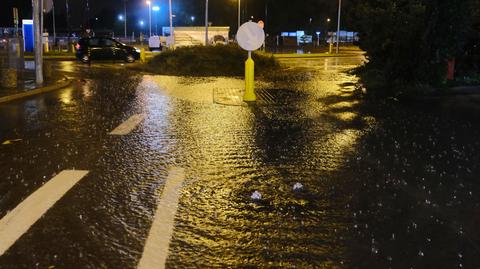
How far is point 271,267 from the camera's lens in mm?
4207

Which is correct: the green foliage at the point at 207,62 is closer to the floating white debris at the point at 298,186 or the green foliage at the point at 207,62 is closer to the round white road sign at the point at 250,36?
the round white road sign at the point at 250,36

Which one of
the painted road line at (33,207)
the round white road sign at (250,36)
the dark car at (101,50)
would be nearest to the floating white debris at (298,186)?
the painted road line at (33,207)

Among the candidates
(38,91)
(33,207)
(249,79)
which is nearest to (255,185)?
(33,207)

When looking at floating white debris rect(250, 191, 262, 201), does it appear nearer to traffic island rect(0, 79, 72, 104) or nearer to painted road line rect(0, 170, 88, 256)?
painted road line rect(0, 170, 88, 256)

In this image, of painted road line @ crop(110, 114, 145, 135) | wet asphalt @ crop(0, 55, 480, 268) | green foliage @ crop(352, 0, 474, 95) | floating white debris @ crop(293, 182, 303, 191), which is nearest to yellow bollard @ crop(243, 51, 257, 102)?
wet asphalt @ crop(0, 55, 480, 268)

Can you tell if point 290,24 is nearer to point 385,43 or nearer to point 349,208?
point 385,43

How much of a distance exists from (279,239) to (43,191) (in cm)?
297

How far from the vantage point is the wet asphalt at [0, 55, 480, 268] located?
4.52 metres

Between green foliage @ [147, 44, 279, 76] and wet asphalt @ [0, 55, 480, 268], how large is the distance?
1332 cm

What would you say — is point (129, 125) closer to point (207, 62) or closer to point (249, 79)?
point (249, 79)

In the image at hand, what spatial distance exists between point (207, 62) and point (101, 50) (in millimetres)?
8444

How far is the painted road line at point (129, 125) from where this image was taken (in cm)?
1002

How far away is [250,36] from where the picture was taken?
47.6 feet

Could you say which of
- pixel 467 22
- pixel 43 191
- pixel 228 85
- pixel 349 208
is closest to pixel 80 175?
pixel 43 191
